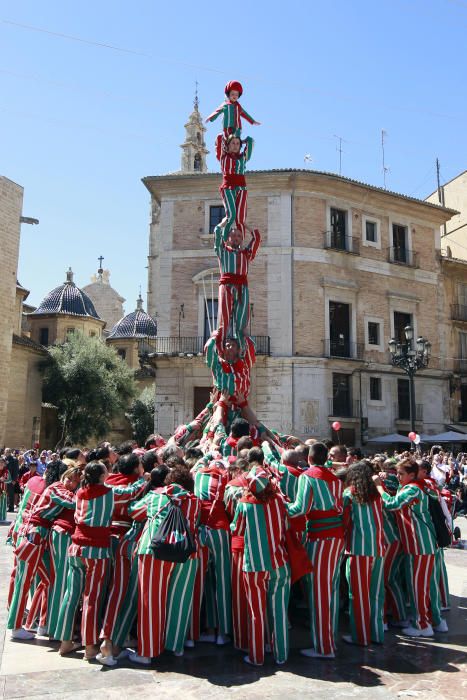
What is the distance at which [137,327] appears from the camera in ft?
154

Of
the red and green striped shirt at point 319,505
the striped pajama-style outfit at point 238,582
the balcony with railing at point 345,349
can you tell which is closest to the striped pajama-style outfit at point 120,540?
the striped pajama-style outfit at point 238,582

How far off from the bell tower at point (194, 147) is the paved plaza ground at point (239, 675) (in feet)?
171

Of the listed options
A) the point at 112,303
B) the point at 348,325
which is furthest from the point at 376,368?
the point at 112,303

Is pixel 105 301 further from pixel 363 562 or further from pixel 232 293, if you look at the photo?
pixel 363 562

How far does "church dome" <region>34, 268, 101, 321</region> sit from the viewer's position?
42781 mm

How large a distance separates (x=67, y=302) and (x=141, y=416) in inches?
393

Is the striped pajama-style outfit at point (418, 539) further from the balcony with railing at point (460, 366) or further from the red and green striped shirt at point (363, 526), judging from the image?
the balcony with railing at point (460, 366)

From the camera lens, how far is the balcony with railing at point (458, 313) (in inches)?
1216

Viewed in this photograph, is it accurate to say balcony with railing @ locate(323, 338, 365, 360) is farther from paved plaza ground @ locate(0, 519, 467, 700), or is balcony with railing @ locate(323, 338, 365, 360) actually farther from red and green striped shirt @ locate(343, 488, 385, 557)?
paved plaza ground @ locate(0, 519, 467, 700)

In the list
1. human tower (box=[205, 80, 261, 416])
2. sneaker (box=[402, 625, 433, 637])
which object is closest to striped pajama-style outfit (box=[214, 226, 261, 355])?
human tower (box=[205, 80, 261, 416])

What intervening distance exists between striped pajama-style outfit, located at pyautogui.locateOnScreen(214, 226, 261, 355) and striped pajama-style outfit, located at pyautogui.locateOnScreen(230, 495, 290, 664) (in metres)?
4.86

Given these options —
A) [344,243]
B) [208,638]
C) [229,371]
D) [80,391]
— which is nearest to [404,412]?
[344,243]

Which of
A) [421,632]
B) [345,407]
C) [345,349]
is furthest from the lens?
[345,349]

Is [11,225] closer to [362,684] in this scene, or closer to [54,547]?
[54,547]
